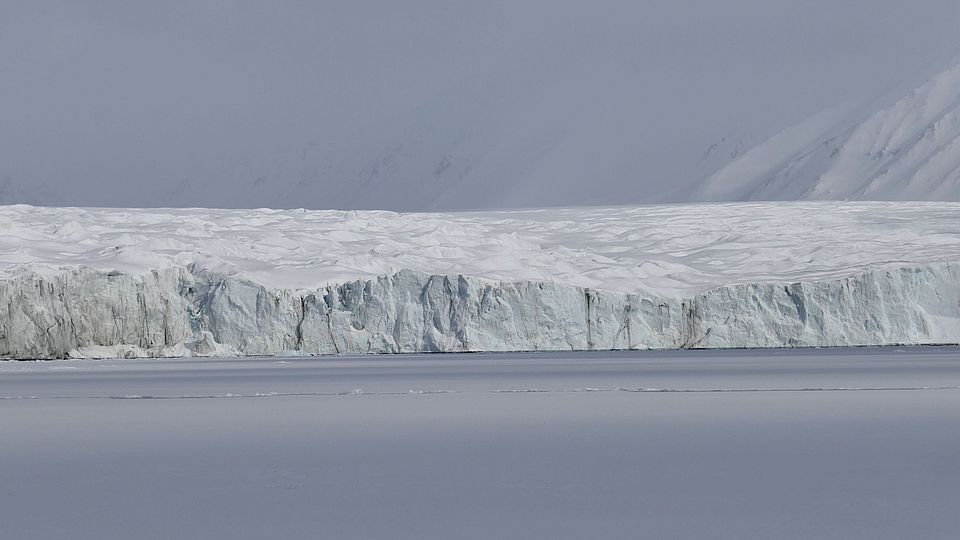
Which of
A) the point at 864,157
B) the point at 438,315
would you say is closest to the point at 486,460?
the point at 438,315

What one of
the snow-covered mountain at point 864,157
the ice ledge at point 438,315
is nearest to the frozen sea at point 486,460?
the ice ledge at point 438,315

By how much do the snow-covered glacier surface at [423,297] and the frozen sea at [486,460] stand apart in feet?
24.7

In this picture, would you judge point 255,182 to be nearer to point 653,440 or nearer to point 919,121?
point 919,121

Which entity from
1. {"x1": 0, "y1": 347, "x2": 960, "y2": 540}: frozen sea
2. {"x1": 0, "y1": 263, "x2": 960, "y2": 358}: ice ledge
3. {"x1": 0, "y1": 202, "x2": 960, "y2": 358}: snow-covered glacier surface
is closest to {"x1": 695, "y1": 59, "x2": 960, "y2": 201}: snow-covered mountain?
{"x1": 0, "y1": 202, "x2": 960, "y2": 358}: snow-covered glacier surface

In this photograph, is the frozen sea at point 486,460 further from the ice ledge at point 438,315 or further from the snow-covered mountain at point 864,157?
the snow-covered mountain at point 864,157

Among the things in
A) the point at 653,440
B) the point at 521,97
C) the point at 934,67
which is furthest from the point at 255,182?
the point at 653,440

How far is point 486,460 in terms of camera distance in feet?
27.1

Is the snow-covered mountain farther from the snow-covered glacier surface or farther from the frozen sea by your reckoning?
the frozen sea

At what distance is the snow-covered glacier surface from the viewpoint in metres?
24.0

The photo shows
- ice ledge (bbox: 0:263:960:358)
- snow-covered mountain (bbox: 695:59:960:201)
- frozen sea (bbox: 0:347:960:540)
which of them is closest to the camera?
frozen sea (bbox: 0:347:960:540)

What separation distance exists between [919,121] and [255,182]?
122ft

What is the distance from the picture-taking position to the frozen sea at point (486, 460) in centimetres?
600

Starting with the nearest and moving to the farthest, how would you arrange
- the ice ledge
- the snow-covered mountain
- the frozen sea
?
the frozen sea, the ice ledge, the snow-covered mountain

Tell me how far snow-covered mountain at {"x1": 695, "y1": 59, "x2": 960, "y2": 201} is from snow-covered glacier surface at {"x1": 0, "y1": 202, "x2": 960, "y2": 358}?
3105 centimetres
